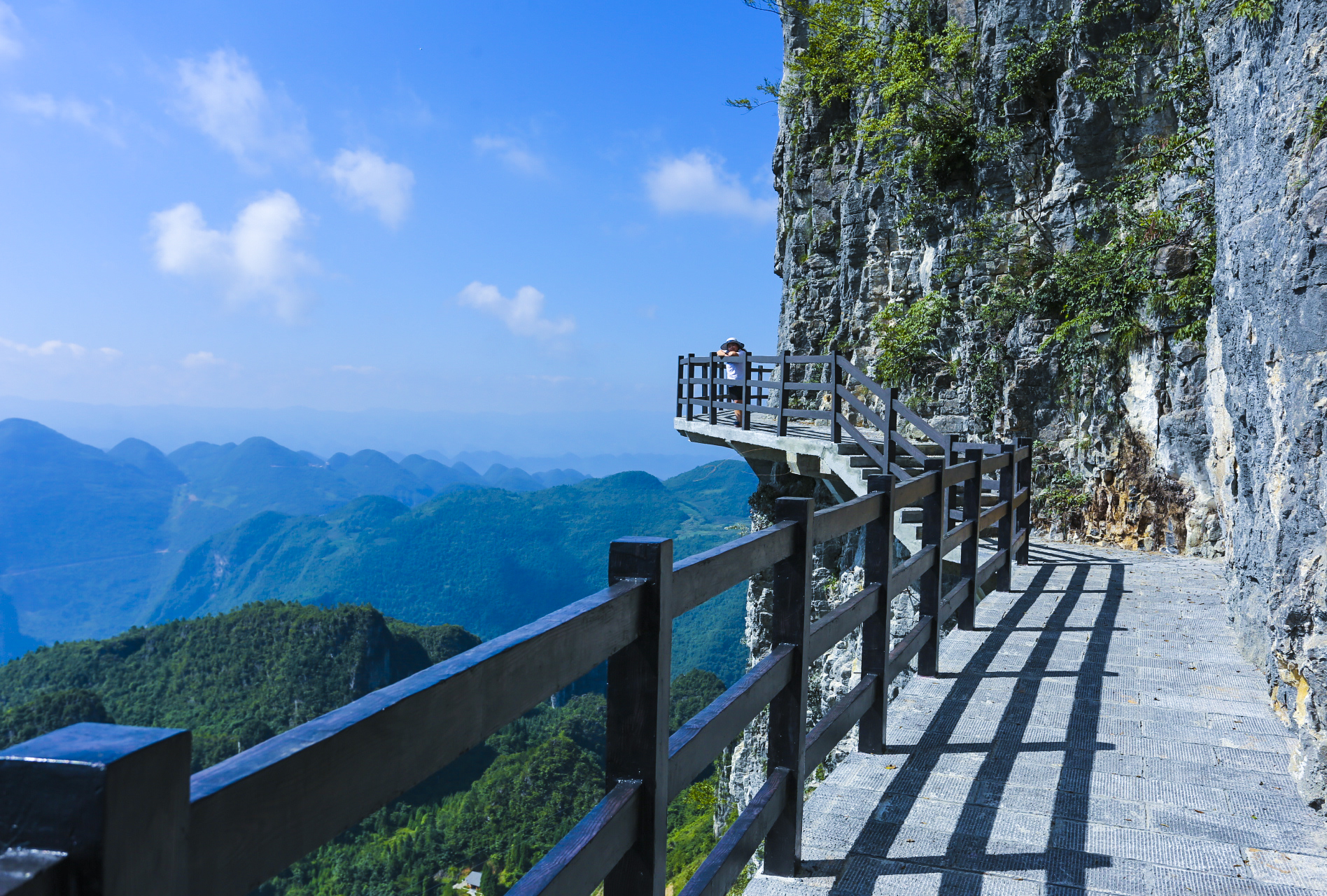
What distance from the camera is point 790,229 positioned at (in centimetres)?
2509

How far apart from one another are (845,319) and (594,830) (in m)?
21.9

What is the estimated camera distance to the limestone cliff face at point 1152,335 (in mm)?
3623

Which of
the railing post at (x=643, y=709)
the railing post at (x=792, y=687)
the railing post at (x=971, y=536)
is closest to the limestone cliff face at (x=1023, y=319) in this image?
the railing post at (x=971, y=536)

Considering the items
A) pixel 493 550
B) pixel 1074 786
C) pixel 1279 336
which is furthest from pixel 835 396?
pixel 493 550

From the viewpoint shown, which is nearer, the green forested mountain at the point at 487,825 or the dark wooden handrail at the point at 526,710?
the dark wooden handrail at the point at 526,710

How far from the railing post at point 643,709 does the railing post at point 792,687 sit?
98cm

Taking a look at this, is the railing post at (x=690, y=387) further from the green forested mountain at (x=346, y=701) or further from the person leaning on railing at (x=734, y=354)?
the green forested mountain at (x=346, y=701)

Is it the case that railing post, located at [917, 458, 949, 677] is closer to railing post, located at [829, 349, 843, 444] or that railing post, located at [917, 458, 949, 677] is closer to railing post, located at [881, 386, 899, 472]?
railing post, located at [881, 386, 899, 472]

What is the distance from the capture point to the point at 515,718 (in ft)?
4.94

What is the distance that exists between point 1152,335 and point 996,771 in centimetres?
1076

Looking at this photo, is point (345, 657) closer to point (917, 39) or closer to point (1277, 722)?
point (917, 39)

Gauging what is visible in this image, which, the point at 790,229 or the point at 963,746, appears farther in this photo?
the point at 790,229

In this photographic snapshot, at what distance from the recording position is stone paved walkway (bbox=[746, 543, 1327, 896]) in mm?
2979

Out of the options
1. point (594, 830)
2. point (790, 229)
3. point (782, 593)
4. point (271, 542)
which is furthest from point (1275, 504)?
point (271, 542)
